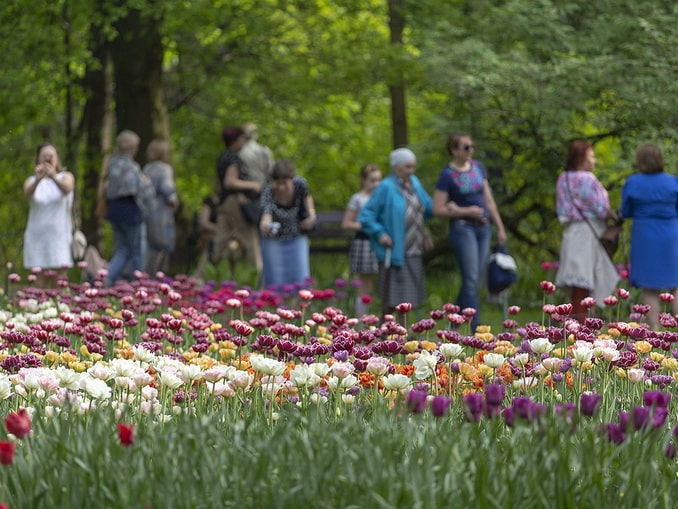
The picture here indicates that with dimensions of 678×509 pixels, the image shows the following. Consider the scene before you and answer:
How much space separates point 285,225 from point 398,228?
59.5 inches

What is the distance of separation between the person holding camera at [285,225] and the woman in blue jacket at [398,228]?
37.5 inches

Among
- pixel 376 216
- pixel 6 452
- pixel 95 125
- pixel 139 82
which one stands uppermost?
pixel 139 82

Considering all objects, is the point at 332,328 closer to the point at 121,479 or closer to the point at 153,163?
the point at 121,479

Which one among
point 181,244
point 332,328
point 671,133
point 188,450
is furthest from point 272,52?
point 188,450

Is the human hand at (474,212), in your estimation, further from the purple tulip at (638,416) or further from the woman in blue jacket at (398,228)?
the purple tulip at (638,416)

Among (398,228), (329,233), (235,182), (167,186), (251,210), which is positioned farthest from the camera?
(329,233)

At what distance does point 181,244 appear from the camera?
63.6ft

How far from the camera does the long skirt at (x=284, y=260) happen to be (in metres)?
12.4

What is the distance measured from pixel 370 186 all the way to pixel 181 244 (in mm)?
6855

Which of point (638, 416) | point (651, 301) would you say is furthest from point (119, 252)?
point (638, 416)

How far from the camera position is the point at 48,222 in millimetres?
12773

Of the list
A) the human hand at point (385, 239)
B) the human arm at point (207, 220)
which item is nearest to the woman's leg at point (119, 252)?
the human arm at point (207, 220)

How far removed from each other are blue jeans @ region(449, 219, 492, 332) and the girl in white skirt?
49.0 inches

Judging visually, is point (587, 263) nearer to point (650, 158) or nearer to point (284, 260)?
point (650, 158)
